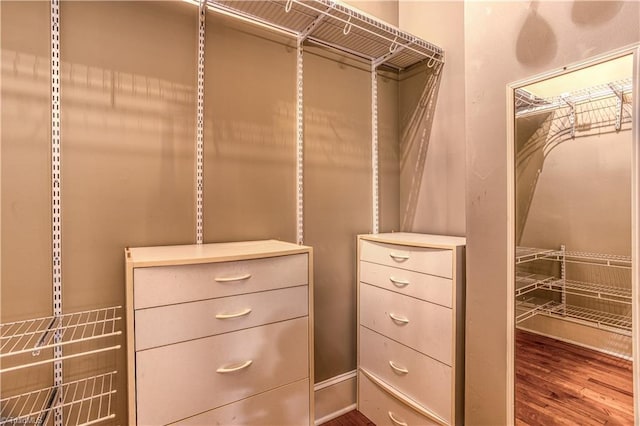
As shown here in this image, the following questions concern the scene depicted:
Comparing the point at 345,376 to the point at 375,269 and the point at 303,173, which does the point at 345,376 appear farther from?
the point at 303,173

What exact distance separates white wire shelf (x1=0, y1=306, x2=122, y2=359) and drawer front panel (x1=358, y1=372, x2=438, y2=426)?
4.46 ft

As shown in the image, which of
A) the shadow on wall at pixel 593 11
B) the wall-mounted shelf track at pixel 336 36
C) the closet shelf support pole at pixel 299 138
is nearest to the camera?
the shadow on wall at pixel 593 11

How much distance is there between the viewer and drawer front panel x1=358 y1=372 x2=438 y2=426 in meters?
1.52

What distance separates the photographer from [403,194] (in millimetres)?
2168

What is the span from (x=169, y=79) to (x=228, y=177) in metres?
0.51

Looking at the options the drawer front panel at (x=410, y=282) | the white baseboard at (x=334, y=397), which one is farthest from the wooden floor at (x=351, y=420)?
the drawer front panel at (x=410, y=282)

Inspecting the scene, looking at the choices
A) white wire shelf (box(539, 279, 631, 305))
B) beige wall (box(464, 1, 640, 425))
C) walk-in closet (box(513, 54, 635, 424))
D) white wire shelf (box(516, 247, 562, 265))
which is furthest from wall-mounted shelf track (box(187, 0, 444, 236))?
white wire shelf (box(539, 279, 631, 305))

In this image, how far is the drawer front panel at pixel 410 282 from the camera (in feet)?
4.62

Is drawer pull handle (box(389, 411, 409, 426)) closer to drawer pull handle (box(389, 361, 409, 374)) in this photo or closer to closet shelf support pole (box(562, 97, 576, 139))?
drawer pull handle (box(389, 361, 409, 374))

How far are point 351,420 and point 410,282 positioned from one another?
3.11 ft

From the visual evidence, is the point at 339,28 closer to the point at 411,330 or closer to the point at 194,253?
the point at 194,253

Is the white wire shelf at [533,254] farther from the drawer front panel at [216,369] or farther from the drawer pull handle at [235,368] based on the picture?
the drawer pull handle at [235,368]

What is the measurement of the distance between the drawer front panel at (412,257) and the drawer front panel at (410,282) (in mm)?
26

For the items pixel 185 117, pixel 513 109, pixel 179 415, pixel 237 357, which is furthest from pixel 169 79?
pixel 513 109
